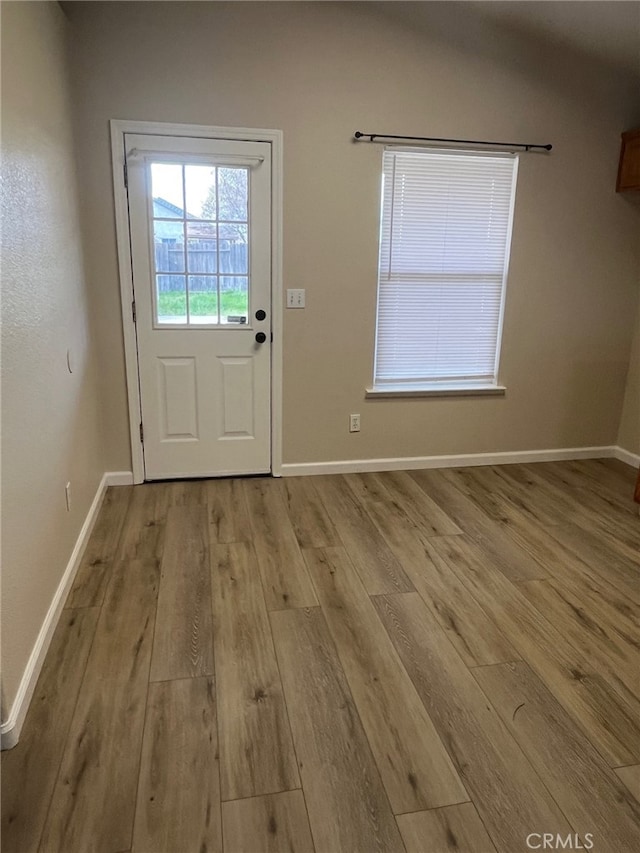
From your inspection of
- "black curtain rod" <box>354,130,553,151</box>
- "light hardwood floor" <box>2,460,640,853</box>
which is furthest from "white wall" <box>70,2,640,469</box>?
"light hardwood floor" <box>2,460,640,853</box>

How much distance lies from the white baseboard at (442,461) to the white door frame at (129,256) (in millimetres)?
250

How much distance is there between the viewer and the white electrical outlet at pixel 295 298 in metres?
3.40

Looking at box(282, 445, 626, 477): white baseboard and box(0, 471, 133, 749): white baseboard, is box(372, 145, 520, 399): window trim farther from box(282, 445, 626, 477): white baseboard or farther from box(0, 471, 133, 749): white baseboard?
box(0, 471, 133, 749): white baseboard

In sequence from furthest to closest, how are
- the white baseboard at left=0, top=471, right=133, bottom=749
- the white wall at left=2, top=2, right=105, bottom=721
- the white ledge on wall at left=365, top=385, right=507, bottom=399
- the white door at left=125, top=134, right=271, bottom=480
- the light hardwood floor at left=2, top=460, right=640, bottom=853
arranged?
the white ledge on wall at left=365, top=385, right=507, bottom=399 → the white door at left=125, top=134, right=271, bottom=480 → the white wall at left=2, top=2, right=105, bottom=721 → the white baseboard at left=0, top=471, right=133, bottom=749 → the light hardwood floor at left=2, top=460, right=640, bottom=853

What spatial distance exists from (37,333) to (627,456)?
3936mm

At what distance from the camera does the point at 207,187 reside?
3.17 m

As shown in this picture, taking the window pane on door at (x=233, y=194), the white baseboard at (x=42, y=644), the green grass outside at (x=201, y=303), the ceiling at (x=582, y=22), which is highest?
the ceiling at (x=582, y=22)

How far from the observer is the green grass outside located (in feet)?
10.8

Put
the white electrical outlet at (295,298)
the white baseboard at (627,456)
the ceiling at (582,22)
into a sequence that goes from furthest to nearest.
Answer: the white baseboard at (627,456), the white electrical outlet at (295,298), the ceiling at (582,22)

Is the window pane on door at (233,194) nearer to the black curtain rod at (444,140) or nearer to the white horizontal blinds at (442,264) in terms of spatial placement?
the black curtain rod at (444,140)

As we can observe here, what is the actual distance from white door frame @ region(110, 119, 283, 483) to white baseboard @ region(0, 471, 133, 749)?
0.64 m

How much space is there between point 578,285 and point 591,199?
0.55 meters

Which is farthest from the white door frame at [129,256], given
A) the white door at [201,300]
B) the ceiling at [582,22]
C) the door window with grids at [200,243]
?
the ceiling at [582,22]

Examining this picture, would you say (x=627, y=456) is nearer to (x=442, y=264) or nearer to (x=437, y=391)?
(x=437, y=391)
